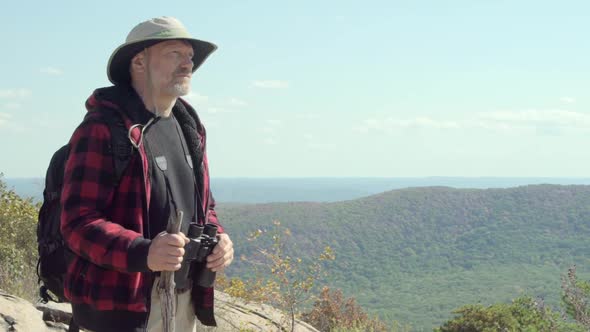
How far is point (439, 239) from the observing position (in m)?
95.0

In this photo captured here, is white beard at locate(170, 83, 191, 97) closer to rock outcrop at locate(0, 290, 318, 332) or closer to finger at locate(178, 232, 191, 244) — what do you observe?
finger at locate(178, 232, 191, 244)

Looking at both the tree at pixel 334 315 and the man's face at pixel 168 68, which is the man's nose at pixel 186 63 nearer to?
the man's face at pixel 168 68

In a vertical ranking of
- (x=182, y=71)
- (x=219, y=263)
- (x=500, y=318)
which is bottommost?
(x=500, y=318)

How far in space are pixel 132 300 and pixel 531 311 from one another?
714 centimetres

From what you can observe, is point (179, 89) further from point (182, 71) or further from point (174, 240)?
point (174, 240)

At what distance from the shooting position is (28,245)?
9.83m

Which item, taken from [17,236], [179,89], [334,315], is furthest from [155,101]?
[334,315]

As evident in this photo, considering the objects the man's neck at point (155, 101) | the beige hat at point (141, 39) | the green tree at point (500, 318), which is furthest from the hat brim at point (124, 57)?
the green tree at point (500, 318)

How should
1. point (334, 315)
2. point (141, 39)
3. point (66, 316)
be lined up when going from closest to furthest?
point (141, 39), point (66, 316), point (334, 315)

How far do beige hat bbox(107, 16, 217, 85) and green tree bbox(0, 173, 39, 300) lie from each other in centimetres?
584

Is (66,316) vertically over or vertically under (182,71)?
under

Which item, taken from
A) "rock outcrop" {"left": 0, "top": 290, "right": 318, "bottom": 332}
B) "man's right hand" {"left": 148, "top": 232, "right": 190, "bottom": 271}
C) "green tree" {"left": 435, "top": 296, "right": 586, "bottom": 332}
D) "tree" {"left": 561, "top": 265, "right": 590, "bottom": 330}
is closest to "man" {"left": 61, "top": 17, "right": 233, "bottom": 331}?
"man's right hand" {"left": 148, "top": 232, "right": 190, "bottom": 271}

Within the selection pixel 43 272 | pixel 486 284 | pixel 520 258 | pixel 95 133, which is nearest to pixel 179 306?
pixel 43 272

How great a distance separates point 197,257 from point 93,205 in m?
0.52
